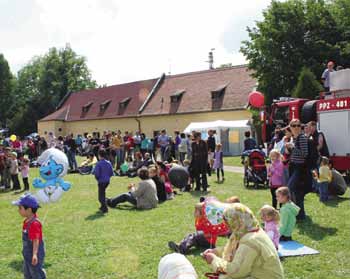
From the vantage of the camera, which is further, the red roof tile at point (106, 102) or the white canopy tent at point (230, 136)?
the red roof tile at point (106, 102)

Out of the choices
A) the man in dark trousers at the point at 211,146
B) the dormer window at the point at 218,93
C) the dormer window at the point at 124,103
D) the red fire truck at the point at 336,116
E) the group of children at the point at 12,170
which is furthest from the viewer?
the dormer window at the point at 124,103

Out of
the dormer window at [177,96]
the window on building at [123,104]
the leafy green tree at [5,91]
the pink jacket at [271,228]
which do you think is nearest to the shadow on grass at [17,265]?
the pink jacket at [271,228]

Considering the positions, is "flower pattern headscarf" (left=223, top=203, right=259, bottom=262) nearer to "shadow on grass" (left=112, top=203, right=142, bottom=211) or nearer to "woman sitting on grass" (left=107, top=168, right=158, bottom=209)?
"woman sitting on grass" (left=107, top=168, right=158, bottom=209)

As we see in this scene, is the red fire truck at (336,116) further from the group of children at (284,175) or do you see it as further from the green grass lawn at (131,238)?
the green grass lawn at (131,238)

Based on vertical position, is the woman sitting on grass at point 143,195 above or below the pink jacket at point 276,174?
below

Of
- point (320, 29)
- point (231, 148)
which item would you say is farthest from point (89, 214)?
point (320, 29)

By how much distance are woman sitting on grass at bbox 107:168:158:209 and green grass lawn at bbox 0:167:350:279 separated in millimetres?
267

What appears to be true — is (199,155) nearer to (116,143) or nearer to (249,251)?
(116,143)

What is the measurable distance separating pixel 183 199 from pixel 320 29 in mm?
23298

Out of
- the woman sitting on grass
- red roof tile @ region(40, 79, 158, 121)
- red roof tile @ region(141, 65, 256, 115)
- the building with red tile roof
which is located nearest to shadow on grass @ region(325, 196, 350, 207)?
the woman sitting on grass

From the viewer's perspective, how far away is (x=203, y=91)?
44344 mm

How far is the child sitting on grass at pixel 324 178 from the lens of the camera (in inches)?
456

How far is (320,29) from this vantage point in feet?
105

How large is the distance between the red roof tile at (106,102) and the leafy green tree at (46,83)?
19.1 feet
